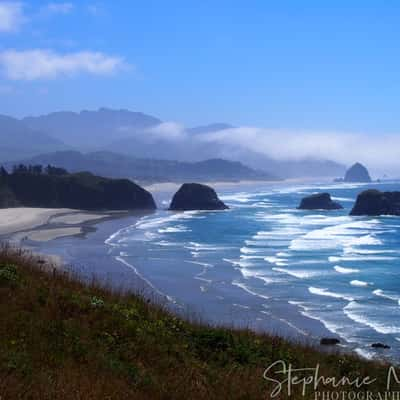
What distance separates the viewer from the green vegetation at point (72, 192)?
115 metres

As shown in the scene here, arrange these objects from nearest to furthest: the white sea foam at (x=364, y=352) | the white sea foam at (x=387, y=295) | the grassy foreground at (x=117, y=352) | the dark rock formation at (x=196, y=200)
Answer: the grassy foreground at (x=117, y=352) → the white sea foam at (x=364, y=352) → the white sea foam at (x=387, y=295) → the dark rock formation at (x=196, y=200)

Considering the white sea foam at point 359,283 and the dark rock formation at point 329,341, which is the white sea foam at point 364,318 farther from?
the white sea foam at point 359,283

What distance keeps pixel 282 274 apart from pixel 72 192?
83.0 m

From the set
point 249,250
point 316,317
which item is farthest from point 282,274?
point 249,250

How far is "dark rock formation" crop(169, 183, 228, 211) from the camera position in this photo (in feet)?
387

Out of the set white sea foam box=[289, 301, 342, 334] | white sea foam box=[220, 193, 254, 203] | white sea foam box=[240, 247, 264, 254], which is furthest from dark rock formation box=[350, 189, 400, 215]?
white sea foam box=[289, 301, 342, 334]

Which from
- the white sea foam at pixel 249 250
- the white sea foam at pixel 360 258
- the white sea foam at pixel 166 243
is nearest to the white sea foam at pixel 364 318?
the white sea foam at pixel 360 258

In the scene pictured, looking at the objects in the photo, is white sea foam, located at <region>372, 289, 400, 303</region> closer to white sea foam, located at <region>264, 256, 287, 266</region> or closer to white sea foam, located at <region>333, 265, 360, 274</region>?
white sea foam, located at <region>333, 265, 360, 274</region>

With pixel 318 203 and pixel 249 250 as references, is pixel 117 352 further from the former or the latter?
pixel 318 203

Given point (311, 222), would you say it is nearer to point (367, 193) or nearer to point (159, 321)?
point (367, 193)

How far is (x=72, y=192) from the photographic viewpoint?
117688 millimetres

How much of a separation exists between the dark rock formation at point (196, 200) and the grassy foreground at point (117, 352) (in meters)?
104

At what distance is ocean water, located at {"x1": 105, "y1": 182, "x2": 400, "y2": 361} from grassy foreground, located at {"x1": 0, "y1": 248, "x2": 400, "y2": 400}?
5.53 m

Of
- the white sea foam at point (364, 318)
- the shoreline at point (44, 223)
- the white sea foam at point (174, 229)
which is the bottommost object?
the white sea foam at point (364, 318)
